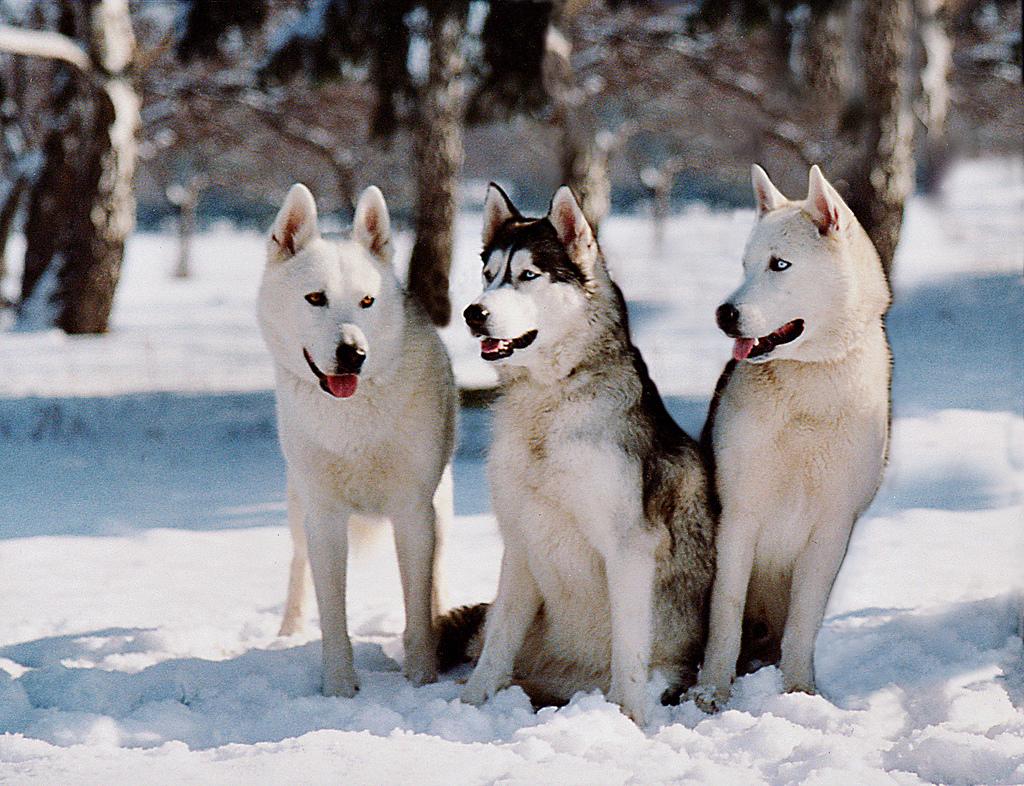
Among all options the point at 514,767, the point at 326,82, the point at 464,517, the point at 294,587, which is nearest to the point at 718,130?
the point at 326,82

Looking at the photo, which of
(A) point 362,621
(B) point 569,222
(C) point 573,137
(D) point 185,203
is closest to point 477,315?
(B) point 569,222

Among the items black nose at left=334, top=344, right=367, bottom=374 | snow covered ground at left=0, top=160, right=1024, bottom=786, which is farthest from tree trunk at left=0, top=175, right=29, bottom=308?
black nose at left=334, top=344, right=367, bottom=374

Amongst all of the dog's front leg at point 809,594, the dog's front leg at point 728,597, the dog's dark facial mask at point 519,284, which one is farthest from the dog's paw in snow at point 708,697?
the dog's dark facial mask at point 519,284

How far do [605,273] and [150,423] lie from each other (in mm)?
6560

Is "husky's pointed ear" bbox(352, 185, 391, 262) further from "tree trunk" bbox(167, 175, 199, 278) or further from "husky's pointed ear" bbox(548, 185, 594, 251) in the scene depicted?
"tree trunk" bbox(167, 175, 199, 278)

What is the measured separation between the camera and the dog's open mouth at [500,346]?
3.61 metres

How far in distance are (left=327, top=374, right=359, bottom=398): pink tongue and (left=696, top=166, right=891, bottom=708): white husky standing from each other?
4.05 ft

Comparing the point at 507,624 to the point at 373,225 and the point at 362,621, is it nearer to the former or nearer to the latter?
the point at 362,621

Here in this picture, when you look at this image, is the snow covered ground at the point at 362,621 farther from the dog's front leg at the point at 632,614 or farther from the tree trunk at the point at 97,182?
the tree trunk at the point at 97,182

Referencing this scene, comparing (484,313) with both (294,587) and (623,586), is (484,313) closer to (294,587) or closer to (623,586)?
(623,586)

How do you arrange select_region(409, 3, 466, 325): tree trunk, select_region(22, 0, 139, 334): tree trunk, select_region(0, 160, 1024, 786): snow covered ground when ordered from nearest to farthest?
1. select_region(0, 160, 1024, 786): snow covered ground
2. select_region(409, 3, 466, 325): tree trunk
3. select_region(22, 0, 139, 334): tree trunk

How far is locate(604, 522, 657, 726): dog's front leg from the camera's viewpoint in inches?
146

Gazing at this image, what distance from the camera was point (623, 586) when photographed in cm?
371

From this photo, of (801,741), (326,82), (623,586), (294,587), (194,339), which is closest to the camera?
(801,741)
